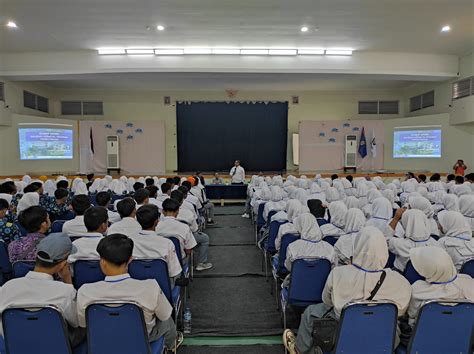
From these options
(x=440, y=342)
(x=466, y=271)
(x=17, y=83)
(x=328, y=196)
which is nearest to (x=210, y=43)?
(x=328, y=196)

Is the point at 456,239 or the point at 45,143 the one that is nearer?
the point at 456,239

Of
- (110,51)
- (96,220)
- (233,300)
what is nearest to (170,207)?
(96,220)

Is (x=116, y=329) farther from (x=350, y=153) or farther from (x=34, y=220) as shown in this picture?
(x=350, y=153)

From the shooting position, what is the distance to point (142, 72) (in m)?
10.3

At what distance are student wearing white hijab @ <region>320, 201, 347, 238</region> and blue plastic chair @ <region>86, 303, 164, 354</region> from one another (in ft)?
8.32

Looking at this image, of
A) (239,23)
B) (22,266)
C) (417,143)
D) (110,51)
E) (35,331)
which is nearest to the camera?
(35,331)

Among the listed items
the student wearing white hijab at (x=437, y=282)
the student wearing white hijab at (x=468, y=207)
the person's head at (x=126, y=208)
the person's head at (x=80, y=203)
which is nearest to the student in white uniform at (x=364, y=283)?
the student wearing white hijab at (x=437, y=282)

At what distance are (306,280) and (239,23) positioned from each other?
23.2 ft

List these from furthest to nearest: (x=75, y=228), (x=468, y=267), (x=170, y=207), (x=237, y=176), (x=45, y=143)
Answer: (x=45, y=143) → (x=237, y=176) → (x=170, y=207) → (x=75, y=228) → (x=468, y=267)

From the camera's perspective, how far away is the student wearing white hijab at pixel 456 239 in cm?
326

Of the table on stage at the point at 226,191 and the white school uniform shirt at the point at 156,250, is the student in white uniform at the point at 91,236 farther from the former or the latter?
the table on stage at the point at 226,191

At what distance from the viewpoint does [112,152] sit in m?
14.0

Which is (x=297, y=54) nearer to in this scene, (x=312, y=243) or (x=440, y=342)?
(x=312, y=243)

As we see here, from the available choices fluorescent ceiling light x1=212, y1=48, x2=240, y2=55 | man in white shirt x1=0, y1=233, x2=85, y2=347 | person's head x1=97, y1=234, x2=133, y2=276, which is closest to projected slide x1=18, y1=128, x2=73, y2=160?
fluorescent ceiling light x1=212, y1=48, x2=240, y2=55
